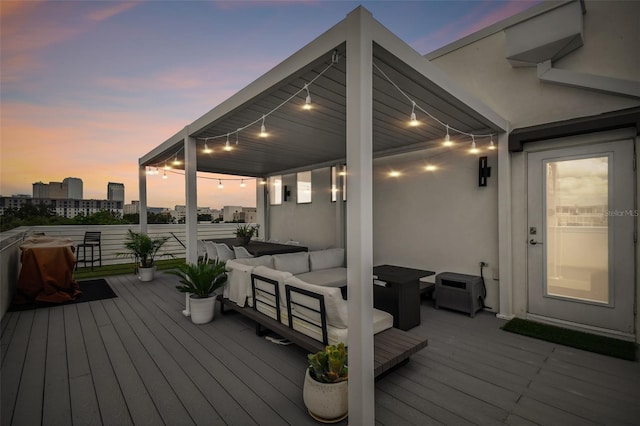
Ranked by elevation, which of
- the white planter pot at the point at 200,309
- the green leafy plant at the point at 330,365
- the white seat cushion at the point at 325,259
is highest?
the white seat cushion at the point at 325,259

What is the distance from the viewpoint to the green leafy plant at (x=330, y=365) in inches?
77.3

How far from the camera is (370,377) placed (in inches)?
74.4

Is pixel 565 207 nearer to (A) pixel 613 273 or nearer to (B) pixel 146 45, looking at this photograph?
(A) pixel 613 273

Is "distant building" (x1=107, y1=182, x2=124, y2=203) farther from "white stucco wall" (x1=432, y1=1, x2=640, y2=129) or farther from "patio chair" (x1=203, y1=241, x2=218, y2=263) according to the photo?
"white stucco wall" (x1=432, y1=1, x2=640, y2=129)

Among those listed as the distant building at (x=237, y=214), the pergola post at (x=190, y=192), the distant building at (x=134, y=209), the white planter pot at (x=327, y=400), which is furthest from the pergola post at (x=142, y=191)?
the white planter pot at (x=327, y=400)

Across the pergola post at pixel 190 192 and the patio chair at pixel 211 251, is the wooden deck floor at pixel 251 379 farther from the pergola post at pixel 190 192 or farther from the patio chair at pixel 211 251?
the patio chair at pixel 211 251

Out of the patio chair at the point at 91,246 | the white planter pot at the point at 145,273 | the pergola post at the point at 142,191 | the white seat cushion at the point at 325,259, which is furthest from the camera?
the patio chair at the point at 91,246

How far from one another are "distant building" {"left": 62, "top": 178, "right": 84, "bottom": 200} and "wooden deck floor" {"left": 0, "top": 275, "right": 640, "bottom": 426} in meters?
6.24

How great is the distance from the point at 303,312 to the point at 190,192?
2922 millimetres

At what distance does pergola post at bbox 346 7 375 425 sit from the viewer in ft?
5.97

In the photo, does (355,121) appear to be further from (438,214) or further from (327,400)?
(438,214)

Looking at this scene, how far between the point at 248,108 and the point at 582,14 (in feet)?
13.9

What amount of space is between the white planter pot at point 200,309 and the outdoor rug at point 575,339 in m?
4.00

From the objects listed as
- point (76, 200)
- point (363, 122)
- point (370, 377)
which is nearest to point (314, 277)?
point (370, 377)
